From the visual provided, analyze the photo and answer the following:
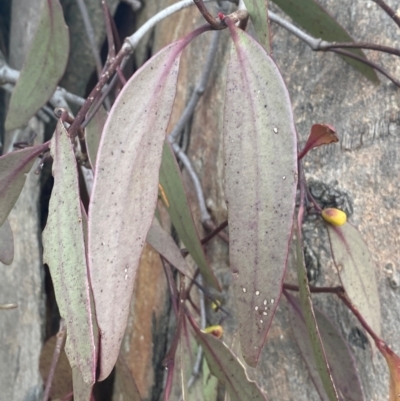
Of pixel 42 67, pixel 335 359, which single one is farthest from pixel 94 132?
pixel 335 359

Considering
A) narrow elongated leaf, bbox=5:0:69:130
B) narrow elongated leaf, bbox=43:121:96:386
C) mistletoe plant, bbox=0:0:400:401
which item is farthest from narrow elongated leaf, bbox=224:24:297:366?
narrow elongated leaf, bbox=5:0:69:130

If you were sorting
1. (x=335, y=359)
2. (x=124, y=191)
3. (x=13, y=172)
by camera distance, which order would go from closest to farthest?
(x=124, y=191)
(x=13, y=172)
(x=335, y=359)

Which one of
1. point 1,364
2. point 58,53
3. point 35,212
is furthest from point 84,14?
point 1,364

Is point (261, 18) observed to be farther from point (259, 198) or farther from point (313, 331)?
point (313, 331)

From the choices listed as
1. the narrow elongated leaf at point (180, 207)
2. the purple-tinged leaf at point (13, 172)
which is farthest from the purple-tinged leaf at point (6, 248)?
the narrow elongated leaf at point (180, 207)

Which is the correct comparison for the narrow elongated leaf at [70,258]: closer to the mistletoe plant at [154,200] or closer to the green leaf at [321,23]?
the mistletoe plant at [154,200]

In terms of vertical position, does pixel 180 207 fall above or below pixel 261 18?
below

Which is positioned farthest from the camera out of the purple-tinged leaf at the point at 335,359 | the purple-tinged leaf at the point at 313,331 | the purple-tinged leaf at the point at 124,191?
the purple-tinged leaf at the point at 335,359
